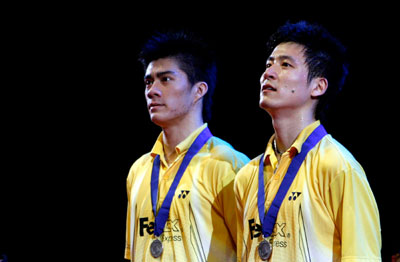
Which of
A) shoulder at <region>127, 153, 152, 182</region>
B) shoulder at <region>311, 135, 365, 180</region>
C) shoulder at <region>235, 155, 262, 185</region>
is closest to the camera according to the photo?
shoulder at <region>311, 135, 365, 180</region>

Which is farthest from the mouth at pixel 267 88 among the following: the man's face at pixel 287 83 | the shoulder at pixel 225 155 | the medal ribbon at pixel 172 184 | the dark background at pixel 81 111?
the dark background at pixel 81 111

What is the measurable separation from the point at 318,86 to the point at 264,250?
91 cm

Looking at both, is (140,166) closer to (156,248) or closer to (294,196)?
(156,248)

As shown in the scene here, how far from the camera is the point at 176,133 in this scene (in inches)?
160

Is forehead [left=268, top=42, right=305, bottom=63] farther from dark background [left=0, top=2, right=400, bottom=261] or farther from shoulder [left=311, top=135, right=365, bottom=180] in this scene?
dark background [left=0, top=2, right=400, bottom=261]

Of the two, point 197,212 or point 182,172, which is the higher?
point 182,172

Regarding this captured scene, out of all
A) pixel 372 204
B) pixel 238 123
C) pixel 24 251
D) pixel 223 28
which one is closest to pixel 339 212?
pixel 372 204

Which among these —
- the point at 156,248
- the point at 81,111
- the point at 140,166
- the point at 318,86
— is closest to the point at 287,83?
the point at 318,86

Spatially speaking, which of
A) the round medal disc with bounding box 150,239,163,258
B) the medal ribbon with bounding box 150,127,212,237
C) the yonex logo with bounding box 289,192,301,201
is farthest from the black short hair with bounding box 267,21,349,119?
the round medal disc with bounding box 150,239,163,258

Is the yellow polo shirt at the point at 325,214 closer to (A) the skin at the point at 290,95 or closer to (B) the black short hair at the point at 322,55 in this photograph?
(A) the skin at the point at 290,95

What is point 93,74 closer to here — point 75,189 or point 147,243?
point 75,189

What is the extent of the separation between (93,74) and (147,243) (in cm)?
273

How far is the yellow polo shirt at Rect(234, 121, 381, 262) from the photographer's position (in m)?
2.93

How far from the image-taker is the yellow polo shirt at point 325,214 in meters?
2.93
